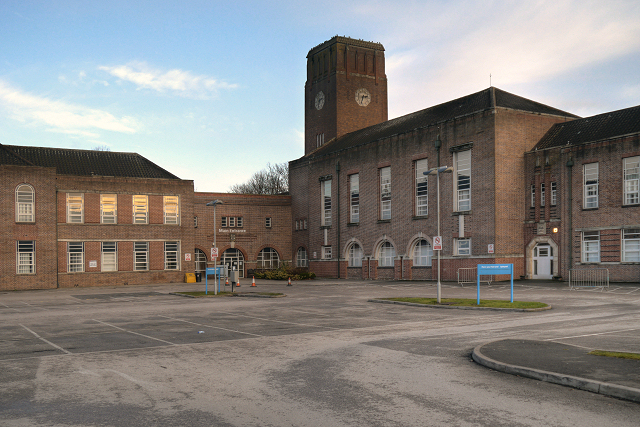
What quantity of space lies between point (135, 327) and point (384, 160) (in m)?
33.2

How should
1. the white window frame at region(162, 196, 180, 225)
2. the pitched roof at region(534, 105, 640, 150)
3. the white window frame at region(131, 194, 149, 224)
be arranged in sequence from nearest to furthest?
the pitched roof at region(534, 105, 640, 150), the white window frame at region(131, 194, 149, 224), the white window frame at region(162, 196, 180, 225)

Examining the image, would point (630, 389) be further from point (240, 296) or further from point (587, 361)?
point (240, 296)

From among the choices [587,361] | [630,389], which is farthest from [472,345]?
[630,389]

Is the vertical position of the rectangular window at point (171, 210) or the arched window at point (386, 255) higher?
the rectangular window at point (171, 210)

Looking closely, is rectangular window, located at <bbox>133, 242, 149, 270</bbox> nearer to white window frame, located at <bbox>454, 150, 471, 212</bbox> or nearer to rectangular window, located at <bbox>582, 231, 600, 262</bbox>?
white window frame, located at <bbox>454, 150, 471, 212</bbox>

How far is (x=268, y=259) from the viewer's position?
5722 centimetres

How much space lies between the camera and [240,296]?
99.2 feet

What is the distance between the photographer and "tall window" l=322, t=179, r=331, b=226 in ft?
177

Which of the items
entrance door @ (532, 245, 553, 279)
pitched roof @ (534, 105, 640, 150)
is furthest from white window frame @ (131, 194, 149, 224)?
pitched roof @ (534, 105, 640, 150)

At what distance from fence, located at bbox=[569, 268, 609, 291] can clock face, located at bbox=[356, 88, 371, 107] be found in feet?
111

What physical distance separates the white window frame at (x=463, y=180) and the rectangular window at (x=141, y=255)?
79.2 feet

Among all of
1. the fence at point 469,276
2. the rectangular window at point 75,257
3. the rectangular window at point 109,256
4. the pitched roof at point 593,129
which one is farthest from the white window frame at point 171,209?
the pitched roof at point 593,129

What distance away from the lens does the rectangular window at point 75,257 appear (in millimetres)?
43037

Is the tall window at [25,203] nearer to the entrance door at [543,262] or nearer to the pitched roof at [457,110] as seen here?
the pitched roof at [457,110]
